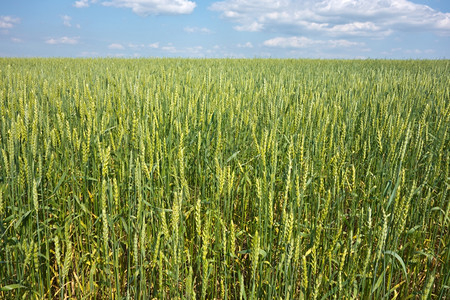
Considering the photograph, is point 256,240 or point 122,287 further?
point 122,287

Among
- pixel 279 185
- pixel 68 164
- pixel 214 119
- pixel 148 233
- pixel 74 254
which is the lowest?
pixel 74 254

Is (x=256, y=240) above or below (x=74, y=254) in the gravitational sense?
above

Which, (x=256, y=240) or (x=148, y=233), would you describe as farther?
(x=148, y=233)

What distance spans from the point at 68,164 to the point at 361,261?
1.51 m

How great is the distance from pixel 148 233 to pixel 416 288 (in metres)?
1.25

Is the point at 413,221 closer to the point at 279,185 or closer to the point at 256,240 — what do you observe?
the point at 279,185

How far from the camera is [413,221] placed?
151cm

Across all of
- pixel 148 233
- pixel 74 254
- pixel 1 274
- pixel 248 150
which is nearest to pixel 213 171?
pixel 148 233

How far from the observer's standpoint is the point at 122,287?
1.39 m

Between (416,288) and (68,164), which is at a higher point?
(68,164)

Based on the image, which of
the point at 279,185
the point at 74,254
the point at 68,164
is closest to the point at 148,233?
the point at 74,254

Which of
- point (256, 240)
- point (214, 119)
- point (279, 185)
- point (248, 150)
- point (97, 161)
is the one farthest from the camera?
point (214, 119)

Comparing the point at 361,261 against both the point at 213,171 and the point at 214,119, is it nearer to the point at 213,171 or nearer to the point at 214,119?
the point at 213,171

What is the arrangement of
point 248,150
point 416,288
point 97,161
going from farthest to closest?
point 248,150 → point 97,161 → point 416,288
